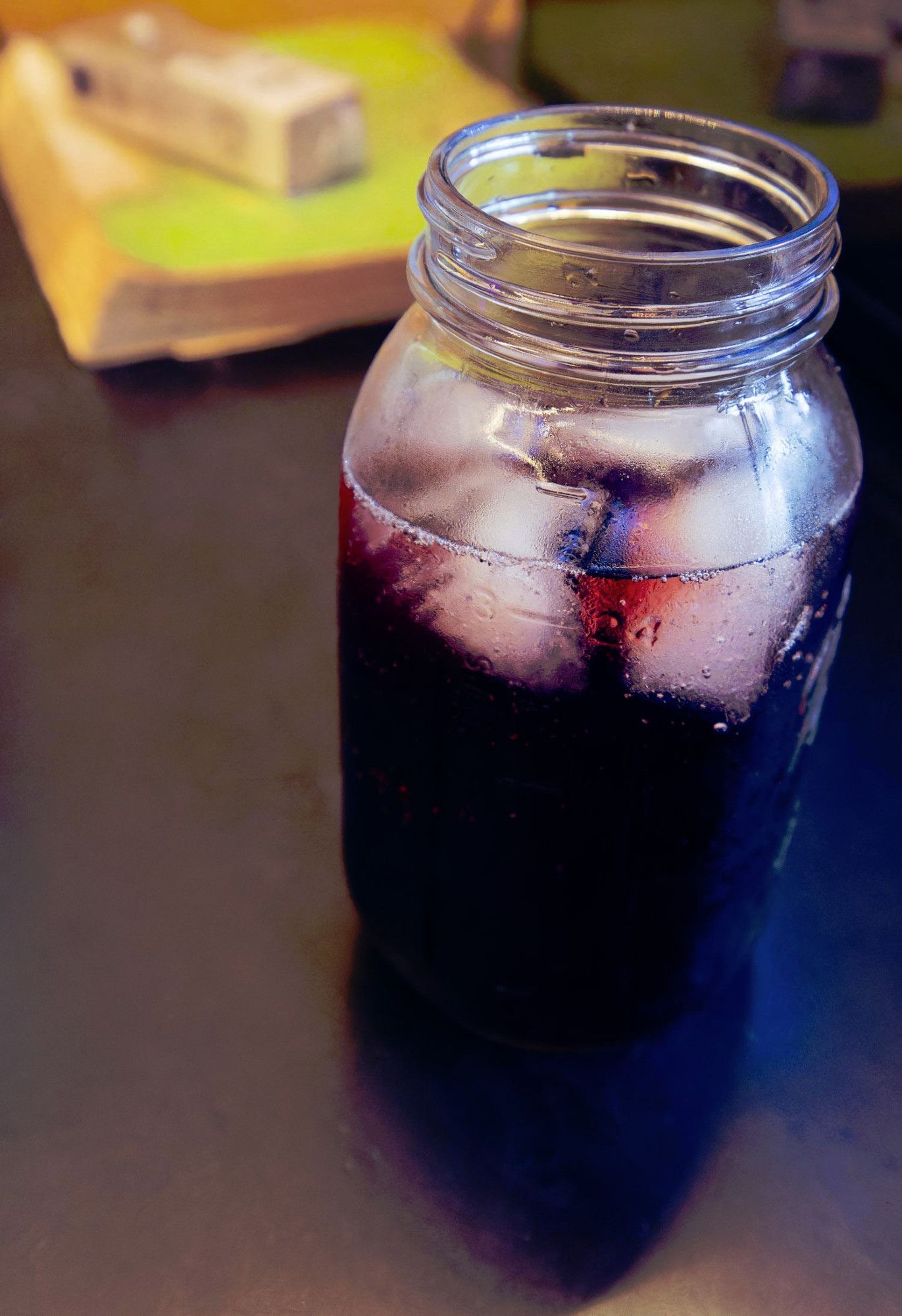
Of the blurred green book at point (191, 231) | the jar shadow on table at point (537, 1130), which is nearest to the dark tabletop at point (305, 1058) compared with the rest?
the jar shadow on table at point (537, 1130)

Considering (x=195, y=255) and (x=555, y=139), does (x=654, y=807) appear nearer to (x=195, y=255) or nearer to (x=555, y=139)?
(x=555, y=139)

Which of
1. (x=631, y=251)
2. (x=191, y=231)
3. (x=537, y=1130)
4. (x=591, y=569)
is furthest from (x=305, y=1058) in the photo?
(x=191, y=231)

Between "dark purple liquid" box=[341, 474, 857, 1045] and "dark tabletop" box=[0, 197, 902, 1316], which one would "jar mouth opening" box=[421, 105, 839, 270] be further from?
"dark tabletop" box=[0, 197, 902, 1316]

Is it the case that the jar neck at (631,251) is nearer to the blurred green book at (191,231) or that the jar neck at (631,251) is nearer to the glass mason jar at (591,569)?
the glass mason jar at (591,569)

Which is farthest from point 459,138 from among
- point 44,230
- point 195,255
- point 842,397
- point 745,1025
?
point 44,230

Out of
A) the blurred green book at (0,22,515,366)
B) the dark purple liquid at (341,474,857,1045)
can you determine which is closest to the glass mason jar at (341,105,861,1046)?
the dark purple liquid at (341,474,857,1045)

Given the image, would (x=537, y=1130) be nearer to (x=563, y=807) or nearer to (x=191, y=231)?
(x=563, y=807)
